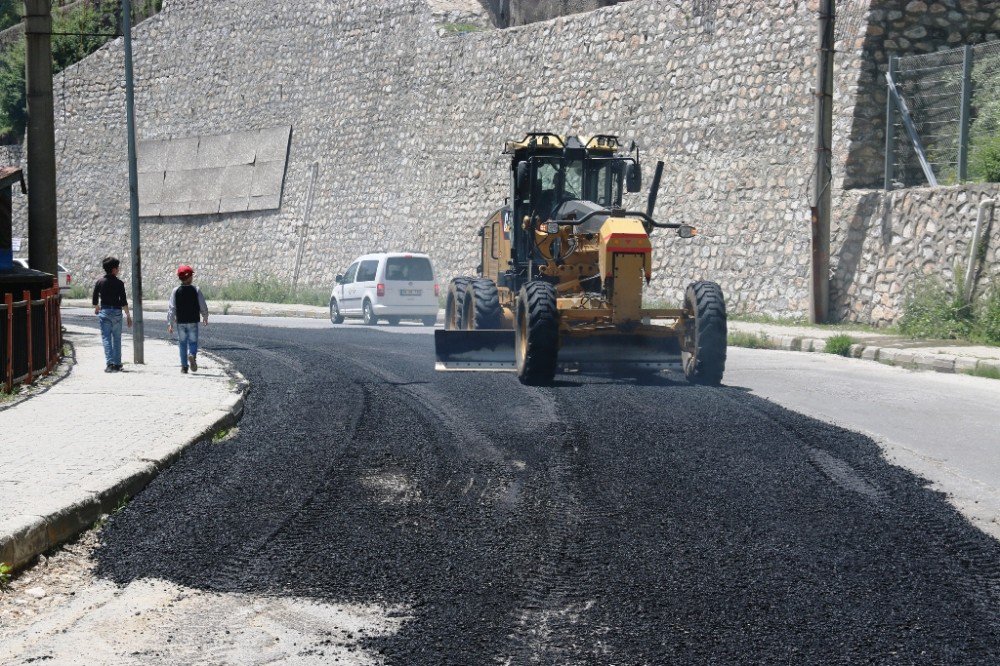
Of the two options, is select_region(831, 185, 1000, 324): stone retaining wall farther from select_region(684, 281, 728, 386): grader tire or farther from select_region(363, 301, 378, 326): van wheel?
select_region(363, 301, 378, 326): van wheel

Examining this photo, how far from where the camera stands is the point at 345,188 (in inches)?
1608

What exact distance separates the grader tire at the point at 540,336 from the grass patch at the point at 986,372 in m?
5.98

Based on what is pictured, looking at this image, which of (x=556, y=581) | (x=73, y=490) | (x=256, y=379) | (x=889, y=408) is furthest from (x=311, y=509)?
(x=256, y=379)

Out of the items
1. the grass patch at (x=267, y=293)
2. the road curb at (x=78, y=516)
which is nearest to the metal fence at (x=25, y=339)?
the road curb at (x=78, y=516)

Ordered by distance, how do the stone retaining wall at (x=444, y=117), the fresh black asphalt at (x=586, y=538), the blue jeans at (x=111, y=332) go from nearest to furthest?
the fresh black asphalt at (x=586, y=538)
the blue jeans at (x=111, y=332)
the stone retaining wall at (x=444, y=117)

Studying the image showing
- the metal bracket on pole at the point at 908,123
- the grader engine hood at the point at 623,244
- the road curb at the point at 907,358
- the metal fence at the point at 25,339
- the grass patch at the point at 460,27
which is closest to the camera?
the metal fence at the point at 25,339

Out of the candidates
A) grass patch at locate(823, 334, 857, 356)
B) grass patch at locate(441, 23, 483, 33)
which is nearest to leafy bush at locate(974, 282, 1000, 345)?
grass patch at locate(823, 334, 857, 356)

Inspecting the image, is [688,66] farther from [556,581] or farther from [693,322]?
[556,581]

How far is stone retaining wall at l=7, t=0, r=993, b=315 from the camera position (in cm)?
2589

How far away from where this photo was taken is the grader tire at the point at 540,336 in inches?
561

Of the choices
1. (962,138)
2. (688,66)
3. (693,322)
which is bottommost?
(693,322)

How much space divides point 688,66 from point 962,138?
8116 mm

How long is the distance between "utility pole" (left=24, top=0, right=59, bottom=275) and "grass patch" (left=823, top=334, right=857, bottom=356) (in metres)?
12.5

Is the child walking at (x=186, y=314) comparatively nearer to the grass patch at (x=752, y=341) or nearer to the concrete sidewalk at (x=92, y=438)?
the concrete sidewalk at (x=92, y=438)
